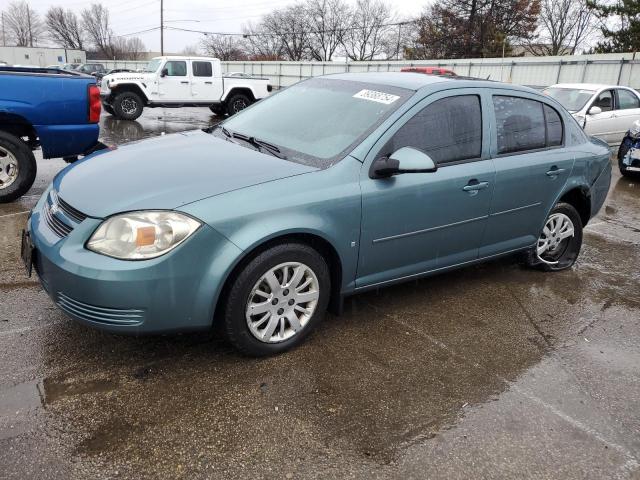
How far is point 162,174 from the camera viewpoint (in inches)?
117

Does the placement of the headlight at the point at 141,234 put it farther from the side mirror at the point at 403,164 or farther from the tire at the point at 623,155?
the tire at the point at 623,155

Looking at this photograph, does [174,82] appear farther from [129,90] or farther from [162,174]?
[162,174]

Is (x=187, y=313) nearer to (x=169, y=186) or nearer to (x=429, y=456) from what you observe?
(x=169, y=186)

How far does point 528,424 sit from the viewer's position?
2.66 metres

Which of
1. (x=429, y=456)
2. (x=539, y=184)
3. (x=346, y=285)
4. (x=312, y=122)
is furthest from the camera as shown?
(x=539, y=184)

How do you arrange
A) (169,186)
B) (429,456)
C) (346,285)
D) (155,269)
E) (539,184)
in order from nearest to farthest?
(429,456)
(155,269)
(169,186)
(346,285)
(539,184)

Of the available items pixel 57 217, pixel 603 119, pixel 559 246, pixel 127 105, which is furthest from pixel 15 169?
pixel 603 119

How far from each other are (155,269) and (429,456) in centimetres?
152

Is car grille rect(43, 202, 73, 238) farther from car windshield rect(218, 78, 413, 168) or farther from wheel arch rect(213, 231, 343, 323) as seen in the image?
car windshield rect(218, 78, 413, 168)

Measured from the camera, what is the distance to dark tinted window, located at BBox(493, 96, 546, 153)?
3.88 m

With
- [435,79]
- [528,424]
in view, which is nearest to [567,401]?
[528,424]

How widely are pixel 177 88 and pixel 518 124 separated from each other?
541 inches

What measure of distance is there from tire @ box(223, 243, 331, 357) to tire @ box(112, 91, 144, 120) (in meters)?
13.8

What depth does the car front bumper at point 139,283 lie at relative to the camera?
2535 millimetres
